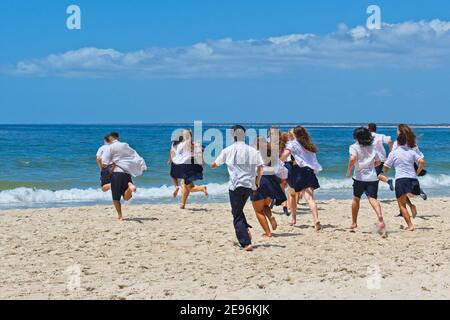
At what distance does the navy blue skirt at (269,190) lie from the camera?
8.95m

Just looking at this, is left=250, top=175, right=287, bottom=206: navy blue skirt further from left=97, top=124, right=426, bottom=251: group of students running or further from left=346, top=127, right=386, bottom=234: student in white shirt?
left=346, top=127, right=386, bottom=234: student in white shirt

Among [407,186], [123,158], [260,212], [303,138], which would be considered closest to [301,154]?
[303,138]

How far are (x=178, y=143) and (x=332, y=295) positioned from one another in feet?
23.2

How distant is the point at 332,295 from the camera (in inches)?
239

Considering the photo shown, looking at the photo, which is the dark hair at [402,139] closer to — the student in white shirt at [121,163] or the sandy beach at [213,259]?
the sandy beach at [213,259]

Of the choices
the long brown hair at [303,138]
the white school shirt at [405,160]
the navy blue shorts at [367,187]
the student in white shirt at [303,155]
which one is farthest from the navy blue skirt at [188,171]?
the white school shirt at [405,160]

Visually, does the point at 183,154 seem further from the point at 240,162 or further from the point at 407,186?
the point at 240,162

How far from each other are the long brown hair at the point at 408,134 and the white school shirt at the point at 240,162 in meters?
2.77

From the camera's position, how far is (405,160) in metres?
9.75

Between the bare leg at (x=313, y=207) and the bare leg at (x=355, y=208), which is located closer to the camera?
the bare leg at (x=355, y=208)

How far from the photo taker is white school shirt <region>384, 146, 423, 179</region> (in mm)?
9742

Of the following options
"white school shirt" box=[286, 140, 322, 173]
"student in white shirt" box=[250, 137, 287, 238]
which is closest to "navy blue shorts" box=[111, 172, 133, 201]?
"student in white shirt" box=[250, 137, 287, 238]
